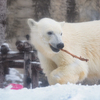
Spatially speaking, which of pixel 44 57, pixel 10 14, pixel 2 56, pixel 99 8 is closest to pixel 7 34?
pixel 10 14

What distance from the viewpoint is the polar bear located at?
262 centimetres

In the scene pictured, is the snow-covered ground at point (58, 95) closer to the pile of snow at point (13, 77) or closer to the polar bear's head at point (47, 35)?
the polar bear's head at point (47, 35)

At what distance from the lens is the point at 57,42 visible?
2.47 m

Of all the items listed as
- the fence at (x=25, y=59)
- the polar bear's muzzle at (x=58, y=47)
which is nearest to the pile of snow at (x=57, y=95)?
the polar bear's muzzle at (x=58, y=47)

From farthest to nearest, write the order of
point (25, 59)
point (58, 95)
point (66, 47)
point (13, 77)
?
point (13, 77), point (25, 59), point (66, 47), point (58, 95)

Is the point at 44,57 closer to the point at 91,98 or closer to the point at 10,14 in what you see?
the point at 91,98

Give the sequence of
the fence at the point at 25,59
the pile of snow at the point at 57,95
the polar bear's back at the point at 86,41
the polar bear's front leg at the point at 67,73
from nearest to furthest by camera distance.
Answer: the pile of snow at the point at 57,95 < the polar bear's front leg at the point at 67,73 < the polar bear's back at the point at 86,41 < the fence at the point at 25,59

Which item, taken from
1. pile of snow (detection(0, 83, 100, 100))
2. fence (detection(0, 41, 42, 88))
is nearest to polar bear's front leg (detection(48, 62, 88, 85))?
pile of snow (detection(0, 83, 100, 100))

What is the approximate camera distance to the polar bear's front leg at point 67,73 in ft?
8.55

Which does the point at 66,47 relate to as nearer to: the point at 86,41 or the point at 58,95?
the point at 86,41

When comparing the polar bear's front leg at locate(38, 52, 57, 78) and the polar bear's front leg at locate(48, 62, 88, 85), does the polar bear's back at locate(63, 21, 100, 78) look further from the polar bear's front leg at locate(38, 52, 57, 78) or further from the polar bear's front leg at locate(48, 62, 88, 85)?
the polar bear's front leg at locate(38, 52, 57, 78)

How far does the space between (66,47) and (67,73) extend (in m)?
0.37

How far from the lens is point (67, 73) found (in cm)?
262

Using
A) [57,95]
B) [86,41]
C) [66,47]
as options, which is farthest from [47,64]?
[57,95]
